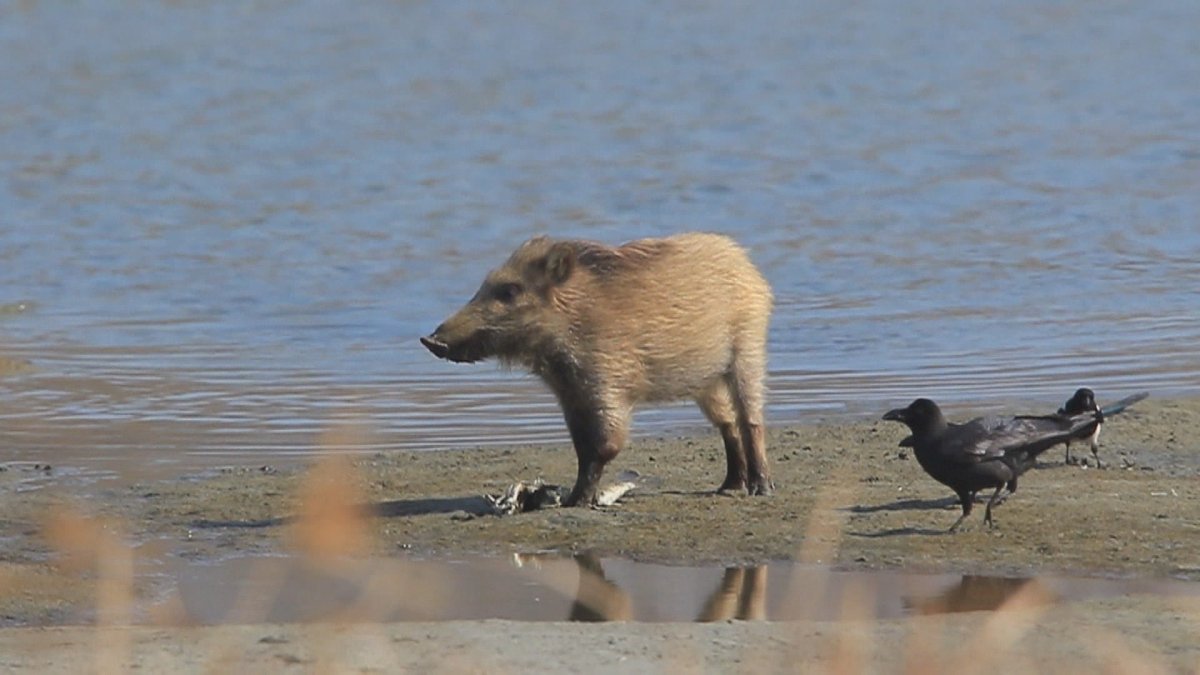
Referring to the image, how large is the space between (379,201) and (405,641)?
1469 centimetres

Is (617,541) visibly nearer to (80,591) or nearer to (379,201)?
(80,591)

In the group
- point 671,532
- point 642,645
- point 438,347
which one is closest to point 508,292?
point 438,347

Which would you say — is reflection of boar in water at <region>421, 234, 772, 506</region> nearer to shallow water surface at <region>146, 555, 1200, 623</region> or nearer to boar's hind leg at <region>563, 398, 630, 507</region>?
boar's hind leg at <region>563, 398, 630, 507</region>

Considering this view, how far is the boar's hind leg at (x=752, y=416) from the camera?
1005 cm

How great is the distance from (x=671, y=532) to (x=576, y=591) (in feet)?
2.86

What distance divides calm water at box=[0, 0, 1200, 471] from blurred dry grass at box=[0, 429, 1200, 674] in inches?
30.5

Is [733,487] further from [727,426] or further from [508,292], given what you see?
[508,292]

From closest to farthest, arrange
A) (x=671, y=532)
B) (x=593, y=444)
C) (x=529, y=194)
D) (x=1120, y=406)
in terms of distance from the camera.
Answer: (x=671, y=532)
(x=593, y=444)
(x=1120, y=406)
(x=529, y=194)

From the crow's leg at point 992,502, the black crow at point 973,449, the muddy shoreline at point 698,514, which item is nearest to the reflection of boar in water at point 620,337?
the muddy shoreline at point 698,514

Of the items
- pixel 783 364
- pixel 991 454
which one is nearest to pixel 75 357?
pixel 783 364

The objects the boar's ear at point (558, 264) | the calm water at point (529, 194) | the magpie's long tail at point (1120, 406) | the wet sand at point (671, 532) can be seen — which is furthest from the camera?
the calm water at point (529, 194)

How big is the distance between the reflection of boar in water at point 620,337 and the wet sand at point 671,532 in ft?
1.06

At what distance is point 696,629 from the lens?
750cm

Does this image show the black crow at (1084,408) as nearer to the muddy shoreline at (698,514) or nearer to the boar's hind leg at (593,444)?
the muddy shoreline at (698,514)
